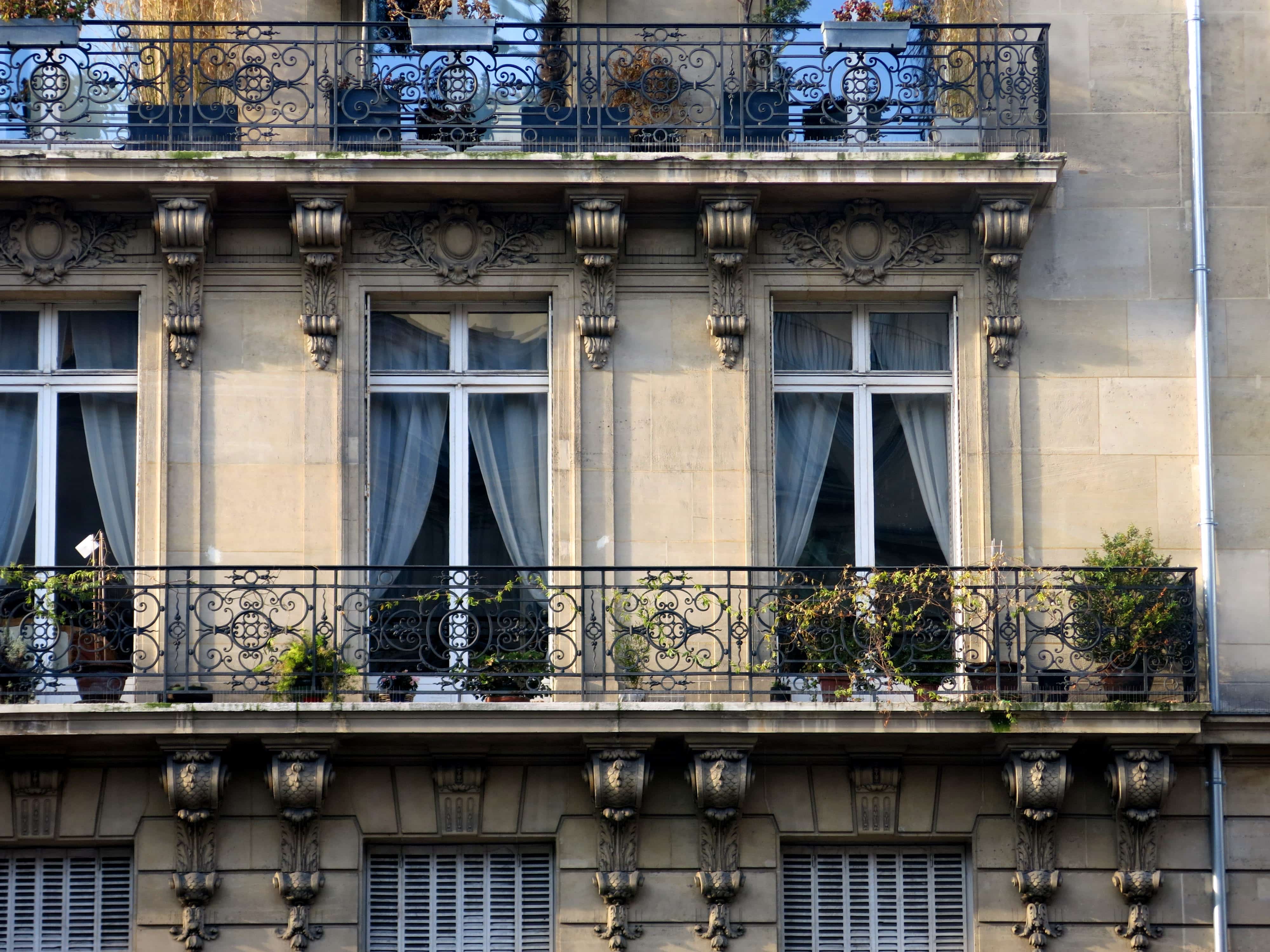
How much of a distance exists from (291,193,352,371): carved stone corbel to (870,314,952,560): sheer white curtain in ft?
13.6

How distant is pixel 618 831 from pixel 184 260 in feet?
17.5

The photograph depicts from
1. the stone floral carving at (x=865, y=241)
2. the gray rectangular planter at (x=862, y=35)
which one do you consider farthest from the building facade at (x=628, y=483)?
the gray rectangular planter at (x=862, y=35)

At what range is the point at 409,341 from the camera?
18203 millimetres

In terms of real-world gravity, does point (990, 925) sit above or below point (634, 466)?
below

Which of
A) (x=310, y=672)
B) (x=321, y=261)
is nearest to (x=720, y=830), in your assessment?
(x=310, y=672)

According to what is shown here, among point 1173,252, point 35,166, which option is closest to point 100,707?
point 35,166

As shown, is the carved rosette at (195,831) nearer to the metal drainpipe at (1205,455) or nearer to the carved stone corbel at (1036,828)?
the carved stone corbel at (1036,828)

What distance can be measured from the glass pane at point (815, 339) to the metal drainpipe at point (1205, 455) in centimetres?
267

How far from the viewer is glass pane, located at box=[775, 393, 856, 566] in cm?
1798

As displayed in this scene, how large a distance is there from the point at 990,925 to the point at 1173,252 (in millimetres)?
5303

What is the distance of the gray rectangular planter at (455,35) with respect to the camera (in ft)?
58.4

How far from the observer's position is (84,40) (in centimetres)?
1783

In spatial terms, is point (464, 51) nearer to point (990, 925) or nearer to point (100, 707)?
point (100, 707)

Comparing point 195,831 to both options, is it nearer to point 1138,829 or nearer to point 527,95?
point 527,95
